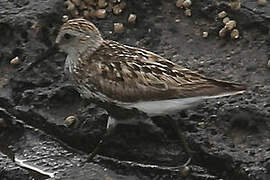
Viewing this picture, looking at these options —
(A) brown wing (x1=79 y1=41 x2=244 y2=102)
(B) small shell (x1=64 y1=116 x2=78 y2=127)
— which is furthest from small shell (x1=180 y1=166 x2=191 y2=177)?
(B) small shell (x1=64 y1=116 x2=78 y2=127)

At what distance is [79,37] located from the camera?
6.91 meters

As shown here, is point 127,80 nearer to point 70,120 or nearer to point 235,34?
point 70,120

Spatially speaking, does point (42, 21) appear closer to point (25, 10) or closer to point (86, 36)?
point (25, 10)

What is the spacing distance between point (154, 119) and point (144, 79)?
0.58m

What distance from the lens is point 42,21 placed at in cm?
785

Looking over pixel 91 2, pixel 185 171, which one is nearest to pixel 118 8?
pixel 91 2

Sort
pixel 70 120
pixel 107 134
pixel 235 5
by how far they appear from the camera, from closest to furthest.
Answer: pixel 107 134, pixel 70 120, pixel 235 5

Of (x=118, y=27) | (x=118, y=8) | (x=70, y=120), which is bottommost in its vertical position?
(x=70, y=120)

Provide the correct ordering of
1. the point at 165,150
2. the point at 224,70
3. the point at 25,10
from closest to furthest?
the point at 165,150 → the point at 224,70 → the point at 25,10

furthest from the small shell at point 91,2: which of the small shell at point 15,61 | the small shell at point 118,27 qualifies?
the small shell at point 15,61

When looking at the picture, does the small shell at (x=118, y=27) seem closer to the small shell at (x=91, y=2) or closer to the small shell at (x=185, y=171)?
the small shell at (x=91, y=2)

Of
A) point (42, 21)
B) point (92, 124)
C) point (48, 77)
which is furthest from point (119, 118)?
point (42, 21)

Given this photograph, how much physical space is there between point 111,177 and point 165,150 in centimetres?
53

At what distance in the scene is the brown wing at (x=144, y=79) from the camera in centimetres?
637
